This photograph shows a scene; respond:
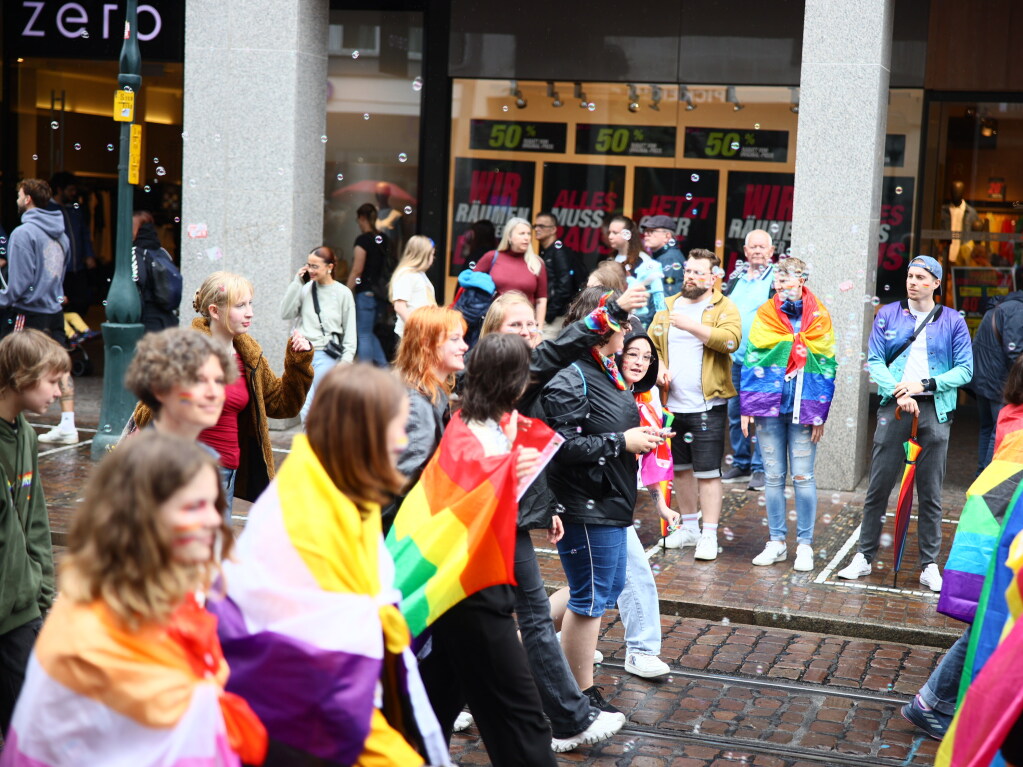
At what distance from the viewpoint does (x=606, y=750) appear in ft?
17.4

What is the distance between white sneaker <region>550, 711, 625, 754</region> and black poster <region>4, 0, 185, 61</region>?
11.8m

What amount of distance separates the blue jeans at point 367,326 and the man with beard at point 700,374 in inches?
186

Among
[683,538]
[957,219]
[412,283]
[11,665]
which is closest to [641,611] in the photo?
Answer: [683,538]

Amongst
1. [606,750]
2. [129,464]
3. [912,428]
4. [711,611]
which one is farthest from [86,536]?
[912,428]

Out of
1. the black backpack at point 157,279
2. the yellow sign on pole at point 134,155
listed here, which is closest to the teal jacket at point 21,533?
the yellow sign on pole at point 134,155

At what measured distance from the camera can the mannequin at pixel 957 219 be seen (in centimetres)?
1458

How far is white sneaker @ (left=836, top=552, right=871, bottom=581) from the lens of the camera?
7.98 meters

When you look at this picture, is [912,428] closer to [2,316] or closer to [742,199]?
[742,199]

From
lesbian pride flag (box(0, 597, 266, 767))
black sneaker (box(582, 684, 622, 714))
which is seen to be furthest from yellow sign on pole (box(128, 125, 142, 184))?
lesbian pride flag (box(0, 597, 266, 767))

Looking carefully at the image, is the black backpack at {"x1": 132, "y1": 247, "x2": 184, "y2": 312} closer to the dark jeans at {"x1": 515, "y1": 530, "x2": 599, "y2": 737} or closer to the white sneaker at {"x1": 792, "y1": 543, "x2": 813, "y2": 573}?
the white sneaker at {"x1": 792, "y1": 543, "x2": 813, "y2": 573}

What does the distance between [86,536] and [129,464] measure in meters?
0.17

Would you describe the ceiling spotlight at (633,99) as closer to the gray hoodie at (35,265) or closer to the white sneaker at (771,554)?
the gray hoodie at (35,265)

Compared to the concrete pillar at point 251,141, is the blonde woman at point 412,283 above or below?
below

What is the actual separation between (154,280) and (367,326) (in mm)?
2294
